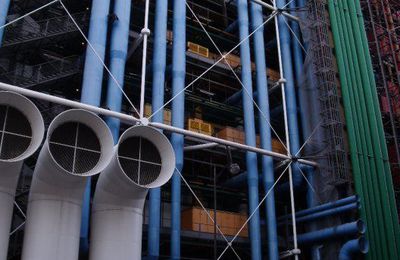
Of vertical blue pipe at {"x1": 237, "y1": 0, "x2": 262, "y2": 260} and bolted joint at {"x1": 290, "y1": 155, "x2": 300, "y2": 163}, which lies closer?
vertical blue pipe at {"x1": 237, "y1": 0, "x2": 262, "y2": 260}

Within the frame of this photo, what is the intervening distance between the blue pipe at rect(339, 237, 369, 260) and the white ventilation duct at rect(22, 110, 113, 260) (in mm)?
10117

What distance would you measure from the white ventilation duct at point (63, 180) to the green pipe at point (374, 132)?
497 inches

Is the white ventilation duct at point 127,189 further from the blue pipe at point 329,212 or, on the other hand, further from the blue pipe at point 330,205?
the blue pipe at point 329,212

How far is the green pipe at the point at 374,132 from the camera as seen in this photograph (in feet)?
66.4

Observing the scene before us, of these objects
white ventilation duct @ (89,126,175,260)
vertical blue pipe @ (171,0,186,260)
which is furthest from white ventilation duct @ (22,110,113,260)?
vertical blue pipe @ (171,0,186,260)

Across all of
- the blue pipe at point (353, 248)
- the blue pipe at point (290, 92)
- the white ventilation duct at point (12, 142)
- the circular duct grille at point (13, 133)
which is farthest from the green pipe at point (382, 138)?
the circular duct grille at point (13, 133)

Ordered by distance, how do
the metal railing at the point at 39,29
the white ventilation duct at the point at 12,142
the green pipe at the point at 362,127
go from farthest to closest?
1. the green pipe at the point at 362,127
2. the metal railing at the point at 39,29
3. the white ventilation duct at the point at 12,142

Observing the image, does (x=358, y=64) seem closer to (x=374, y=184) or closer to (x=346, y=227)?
(x=374, y=184)

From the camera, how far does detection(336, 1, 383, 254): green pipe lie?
19906 millimetres

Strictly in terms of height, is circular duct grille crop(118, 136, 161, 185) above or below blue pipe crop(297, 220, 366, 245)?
above

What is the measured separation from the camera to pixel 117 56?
60.8ft

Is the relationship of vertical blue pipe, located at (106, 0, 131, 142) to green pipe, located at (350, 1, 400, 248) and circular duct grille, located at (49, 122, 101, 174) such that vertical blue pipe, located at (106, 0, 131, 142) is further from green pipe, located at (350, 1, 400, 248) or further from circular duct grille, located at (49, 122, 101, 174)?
green pipe, located at (350, 1, 400, 248)

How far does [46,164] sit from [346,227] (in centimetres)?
1163

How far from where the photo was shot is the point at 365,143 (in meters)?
21.8
